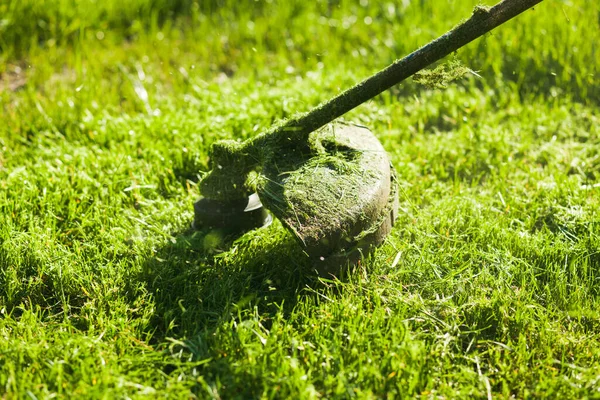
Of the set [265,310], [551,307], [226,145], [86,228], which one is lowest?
[551,307]

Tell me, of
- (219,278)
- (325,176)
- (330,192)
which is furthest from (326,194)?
(219,278)

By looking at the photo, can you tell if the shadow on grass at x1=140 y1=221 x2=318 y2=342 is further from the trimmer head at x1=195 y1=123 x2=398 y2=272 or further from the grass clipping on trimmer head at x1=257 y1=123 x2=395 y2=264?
the grass clipping on trimmer head at x1=257 y1=123 x2=395 y2=264

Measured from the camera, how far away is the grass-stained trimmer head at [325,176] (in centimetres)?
306

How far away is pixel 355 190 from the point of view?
3.17 m

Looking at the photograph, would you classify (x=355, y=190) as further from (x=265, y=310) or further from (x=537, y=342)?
(x=537, y=342)

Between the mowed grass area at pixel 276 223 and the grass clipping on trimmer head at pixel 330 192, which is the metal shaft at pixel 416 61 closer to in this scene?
the grass clipping on trimmer head at pixel 330 192

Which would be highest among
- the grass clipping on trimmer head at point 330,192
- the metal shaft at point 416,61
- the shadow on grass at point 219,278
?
the metal shaft at point 416,61

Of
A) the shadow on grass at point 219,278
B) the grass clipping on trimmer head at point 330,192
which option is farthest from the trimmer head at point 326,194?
the shadow on grass at point 219,278

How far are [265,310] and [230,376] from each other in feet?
1.69

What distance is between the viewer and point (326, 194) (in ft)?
10.3

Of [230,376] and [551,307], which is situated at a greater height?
[230,376]

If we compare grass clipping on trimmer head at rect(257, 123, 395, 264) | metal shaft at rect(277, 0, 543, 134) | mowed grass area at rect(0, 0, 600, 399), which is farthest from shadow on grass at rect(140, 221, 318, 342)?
metal shaft at rect(277, 0, 543, 134)

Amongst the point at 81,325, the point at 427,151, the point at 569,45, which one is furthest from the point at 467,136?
the point at 81,325

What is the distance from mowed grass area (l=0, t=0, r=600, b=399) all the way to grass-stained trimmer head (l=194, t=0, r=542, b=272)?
0.66ft
